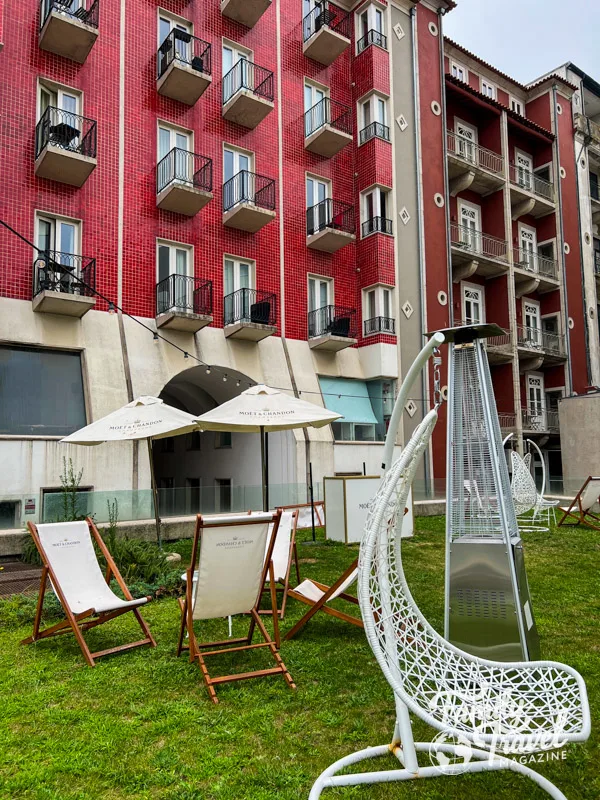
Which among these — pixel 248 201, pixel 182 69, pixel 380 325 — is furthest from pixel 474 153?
pixel 182 69

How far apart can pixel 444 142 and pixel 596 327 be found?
12.3 metres

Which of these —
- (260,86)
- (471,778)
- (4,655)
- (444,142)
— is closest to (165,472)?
(260,86)

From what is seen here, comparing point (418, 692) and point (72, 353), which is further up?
point (72, 353)

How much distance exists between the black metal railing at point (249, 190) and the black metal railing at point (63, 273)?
15.2 ft

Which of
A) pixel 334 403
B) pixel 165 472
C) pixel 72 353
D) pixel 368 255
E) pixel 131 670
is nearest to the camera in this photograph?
pixel 131 670

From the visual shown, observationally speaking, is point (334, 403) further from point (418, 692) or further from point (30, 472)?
point (418, 692)

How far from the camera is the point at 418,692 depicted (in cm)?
281

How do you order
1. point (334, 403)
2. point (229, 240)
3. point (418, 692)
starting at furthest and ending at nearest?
point (334, 403), point (229, 240), point (418, 692)

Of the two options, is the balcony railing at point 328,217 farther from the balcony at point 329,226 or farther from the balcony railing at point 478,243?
the balcony railing at point 478,243

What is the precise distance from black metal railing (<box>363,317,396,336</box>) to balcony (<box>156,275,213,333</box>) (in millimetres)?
5644

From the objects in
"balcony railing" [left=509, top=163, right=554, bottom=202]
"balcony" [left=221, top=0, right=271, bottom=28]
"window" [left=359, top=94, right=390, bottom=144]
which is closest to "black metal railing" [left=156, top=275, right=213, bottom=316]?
"balcony" [left=221, top=0, right=271, bottom=28]

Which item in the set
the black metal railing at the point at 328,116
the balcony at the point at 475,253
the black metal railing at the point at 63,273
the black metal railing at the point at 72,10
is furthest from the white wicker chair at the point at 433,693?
the balcony at the point at 475,253

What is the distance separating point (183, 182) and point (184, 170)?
0.92 meters

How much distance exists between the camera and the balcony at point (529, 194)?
85.1ft
